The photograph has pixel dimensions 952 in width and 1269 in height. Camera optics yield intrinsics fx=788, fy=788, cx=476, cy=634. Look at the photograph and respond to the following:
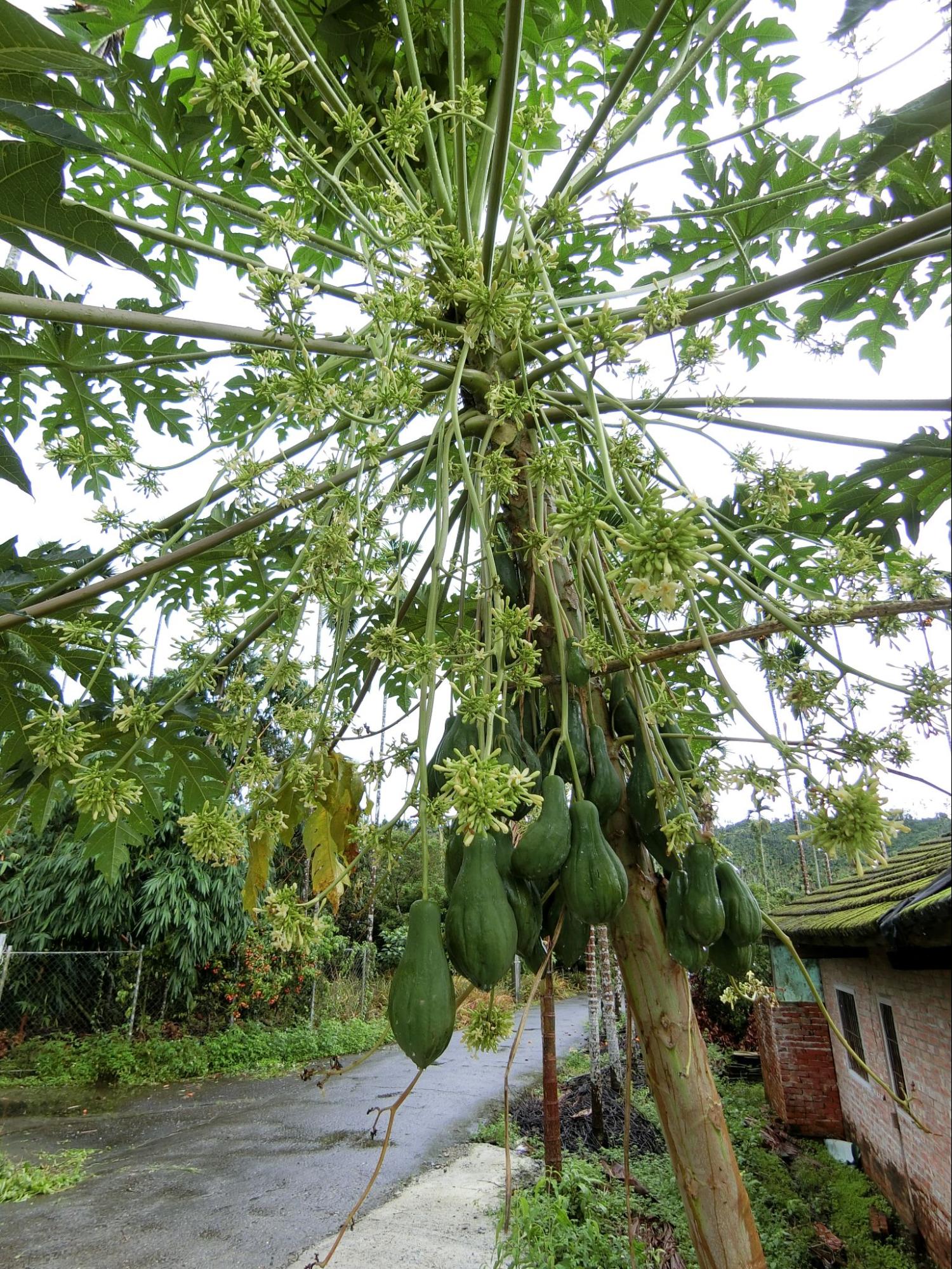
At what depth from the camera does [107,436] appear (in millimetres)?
3318

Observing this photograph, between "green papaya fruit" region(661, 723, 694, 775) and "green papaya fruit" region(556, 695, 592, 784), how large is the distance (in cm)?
16

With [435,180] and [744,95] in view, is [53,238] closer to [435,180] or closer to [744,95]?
[435,180]

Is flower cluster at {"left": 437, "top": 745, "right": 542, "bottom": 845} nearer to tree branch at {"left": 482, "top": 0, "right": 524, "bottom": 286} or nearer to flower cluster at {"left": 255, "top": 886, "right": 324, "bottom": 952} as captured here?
flower cluster at {"left": 255, "top": 886, "right": 324, "bottom": 952}

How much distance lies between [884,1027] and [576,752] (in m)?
1.50

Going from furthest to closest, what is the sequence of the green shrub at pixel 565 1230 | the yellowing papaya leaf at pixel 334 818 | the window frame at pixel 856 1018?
the green shrub at pixel 565 1230 → the window frame at pixel 856 1018 → the yellowing papaya leaf at pixel 334 818

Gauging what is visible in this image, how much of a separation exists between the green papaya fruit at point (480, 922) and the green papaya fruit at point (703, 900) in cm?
36

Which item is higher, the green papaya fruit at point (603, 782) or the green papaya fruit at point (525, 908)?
the green papaya fruit at point (603, 782)

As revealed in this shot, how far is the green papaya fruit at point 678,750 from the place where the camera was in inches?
63.7

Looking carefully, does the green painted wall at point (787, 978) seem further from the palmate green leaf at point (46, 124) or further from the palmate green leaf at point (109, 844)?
the palmate green leaf at point (46, 124)

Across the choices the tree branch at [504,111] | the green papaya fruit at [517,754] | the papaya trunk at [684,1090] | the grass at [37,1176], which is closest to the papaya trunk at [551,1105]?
the papaya trunk at [684,1090]

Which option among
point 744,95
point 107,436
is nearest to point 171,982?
point 107,436

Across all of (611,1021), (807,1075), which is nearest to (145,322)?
(611,1021)

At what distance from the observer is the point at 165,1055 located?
12.7m

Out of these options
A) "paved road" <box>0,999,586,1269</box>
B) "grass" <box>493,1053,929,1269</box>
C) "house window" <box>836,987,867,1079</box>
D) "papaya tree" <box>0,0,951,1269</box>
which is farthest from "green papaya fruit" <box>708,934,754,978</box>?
"grass" <box>493,1053,929,1269</box>
